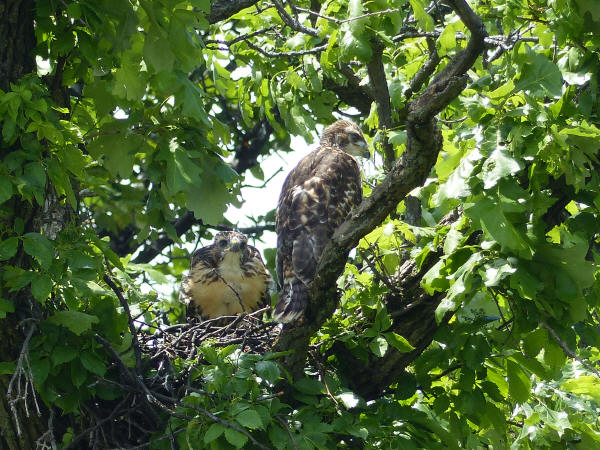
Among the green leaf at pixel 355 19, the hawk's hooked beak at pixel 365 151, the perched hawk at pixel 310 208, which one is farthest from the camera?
the hawk's hooked beak at pixel 365 151

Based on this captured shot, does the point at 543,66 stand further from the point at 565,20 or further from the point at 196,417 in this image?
the point at 196,417

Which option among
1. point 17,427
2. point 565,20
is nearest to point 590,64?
point 565,20

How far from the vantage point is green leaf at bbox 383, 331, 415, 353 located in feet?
14.2

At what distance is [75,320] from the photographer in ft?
13.0

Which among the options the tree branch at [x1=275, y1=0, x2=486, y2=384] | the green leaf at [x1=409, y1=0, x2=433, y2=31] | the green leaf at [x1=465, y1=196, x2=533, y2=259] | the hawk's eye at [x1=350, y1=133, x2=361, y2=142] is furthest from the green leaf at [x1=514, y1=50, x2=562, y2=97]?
the hawk's eye at [x1=350, y1=133, x2=361, y2=142]

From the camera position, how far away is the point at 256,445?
4055 millimetres

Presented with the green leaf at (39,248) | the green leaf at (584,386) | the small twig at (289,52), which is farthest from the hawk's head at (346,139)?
the green leaf at (39,248)

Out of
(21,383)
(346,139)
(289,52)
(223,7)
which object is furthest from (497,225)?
(346,139)

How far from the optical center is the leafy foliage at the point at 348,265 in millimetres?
3496

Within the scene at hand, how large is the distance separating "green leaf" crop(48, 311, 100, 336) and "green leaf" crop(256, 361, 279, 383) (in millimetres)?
745

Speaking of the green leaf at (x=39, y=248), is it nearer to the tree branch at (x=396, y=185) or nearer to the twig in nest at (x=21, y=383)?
the twig in nest at (x=21, y=383)

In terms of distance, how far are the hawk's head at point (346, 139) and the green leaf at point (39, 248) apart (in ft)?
11.8

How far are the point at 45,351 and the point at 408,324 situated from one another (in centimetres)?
174

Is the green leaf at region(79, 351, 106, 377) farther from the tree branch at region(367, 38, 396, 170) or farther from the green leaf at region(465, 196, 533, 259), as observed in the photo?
the tree branch at region(367, 38, 396, 170)
